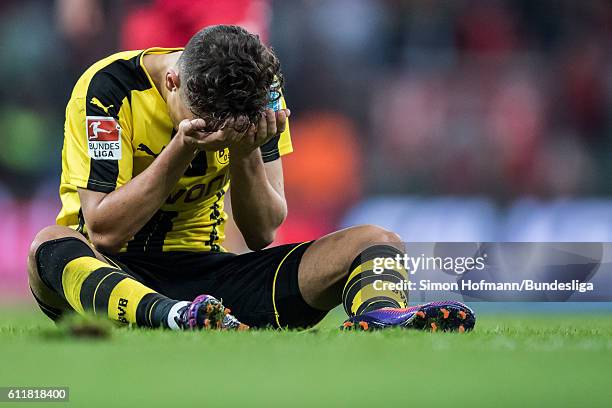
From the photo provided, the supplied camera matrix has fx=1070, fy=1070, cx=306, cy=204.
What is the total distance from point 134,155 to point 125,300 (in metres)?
0.75

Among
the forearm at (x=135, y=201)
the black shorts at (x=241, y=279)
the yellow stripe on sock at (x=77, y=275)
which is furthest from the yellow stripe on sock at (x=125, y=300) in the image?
the black shorts at (x=241, y=279)

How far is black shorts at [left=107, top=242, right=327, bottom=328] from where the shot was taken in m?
4.09

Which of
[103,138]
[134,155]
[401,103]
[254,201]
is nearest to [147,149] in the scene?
[134,155]

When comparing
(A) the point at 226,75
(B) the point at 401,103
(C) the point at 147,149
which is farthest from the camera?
(B) the point at 401,103

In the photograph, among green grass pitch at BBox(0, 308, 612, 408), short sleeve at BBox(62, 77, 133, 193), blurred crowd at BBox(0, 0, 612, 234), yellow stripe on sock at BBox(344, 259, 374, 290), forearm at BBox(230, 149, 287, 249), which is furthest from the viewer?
blurred crowd at BBox(0, 0, 612, 234)

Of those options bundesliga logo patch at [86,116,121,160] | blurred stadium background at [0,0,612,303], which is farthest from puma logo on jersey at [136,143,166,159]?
blurred stadium background at [0,0,612,303]

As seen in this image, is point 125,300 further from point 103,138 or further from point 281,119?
point 281,119

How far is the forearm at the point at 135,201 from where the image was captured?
381cm

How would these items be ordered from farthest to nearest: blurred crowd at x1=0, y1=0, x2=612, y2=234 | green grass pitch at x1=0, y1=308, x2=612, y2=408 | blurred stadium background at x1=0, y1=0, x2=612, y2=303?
1. blurred crowd at x1=0, y1=0, x2=612, y2=234
2. blurred stadium background at x1=0, y1=0, x2=612, y2=303
3. green grass pitch at x1=0, y1=308, x2=612, y2=408

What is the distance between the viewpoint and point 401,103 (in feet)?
31.0

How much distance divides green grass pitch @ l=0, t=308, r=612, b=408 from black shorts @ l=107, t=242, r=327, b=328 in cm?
69

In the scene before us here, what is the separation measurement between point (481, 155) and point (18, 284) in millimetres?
4055

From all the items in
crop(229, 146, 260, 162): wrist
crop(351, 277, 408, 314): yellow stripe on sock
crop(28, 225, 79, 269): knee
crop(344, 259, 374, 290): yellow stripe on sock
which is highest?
crop(229, 146, 260, 162): wrist

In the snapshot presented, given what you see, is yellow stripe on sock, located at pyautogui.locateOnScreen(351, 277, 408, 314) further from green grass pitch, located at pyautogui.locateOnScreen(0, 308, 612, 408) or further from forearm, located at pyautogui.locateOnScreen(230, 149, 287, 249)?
forearm, located at pyautogui.locateOnScreen(230, 149, 287, 249)
